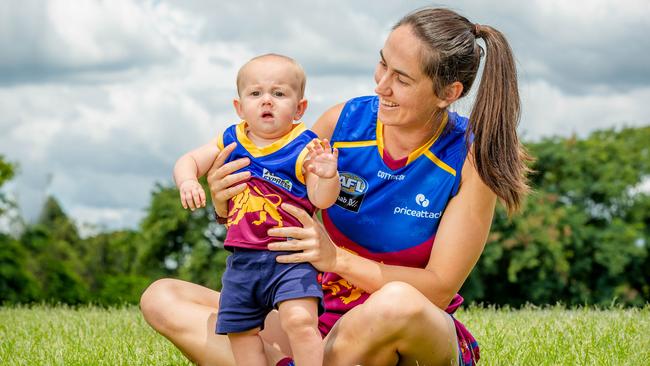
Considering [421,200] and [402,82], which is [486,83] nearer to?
[402,82]

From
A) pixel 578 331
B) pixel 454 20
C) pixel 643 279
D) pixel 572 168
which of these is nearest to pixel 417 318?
pixel 454 20

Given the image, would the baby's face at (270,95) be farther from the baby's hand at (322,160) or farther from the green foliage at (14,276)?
the green foliage at (14,276)

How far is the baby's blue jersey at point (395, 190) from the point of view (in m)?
4.34

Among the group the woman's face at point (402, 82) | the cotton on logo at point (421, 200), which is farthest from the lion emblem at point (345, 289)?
the woman's face at point (402, 82)

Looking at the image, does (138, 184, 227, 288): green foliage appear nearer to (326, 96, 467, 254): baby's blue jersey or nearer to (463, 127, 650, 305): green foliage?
(463, 127, 650, 305): green foliage

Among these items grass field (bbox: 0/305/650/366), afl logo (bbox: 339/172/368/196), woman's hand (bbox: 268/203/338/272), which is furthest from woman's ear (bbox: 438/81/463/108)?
grass field (bbox: 0/305/650/366)

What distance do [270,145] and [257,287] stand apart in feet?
2.30

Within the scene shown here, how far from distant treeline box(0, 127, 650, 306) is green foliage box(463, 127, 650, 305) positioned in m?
0.03

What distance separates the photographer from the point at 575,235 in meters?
24.0

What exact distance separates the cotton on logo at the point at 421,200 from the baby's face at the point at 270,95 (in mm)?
736

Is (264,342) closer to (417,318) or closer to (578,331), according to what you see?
(417,318)

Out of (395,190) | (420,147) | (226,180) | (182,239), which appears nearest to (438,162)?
(420,147)

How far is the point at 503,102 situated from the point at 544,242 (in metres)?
19.7

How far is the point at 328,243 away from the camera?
160 inches
